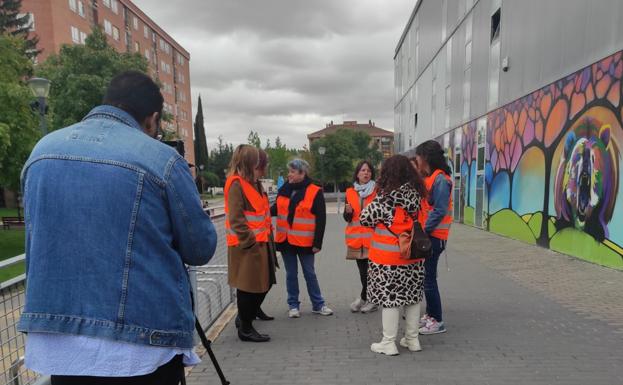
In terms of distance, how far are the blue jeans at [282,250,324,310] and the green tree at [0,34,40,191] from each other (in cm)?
1223

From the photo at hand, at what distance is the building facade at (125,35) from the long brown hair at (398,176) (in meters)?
20.3

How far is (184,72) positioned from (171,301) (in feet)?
214

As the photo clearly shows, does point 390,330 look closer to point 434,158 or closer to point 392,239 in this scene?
point 392,239

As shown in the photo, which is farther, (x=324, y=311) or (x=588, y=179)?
(x=588, y=179)

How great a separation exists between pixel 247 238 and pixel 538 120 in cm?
833

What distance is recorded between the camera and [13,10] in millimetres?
31344

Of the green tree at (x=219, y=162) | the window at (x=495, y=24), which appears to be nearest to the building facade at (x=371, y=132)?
the green tree at (x=219, y=162)

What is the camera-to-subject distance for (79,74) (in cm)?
2067

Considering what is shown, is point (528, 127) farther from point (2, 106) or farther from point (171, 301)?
point (2, 106)

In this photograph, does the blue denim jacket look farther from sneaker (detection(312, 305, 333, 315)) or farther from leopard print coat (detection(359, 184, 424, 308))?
sneaker (detection(312, 305, 333, 315))

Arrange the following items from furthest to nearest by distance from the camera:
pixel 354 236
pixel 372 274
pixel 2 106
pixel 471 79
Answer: pixel 471 79 → pixel 2 106 → pixel 354 236 → pixel 372 274

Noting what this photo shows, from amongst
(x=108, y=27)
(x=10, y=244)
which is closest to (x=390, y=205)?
(x=10, y=244)

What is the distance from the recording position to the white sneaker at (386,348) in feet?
11.8

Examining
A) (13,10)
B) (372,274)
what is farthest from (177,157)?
(13,10)
